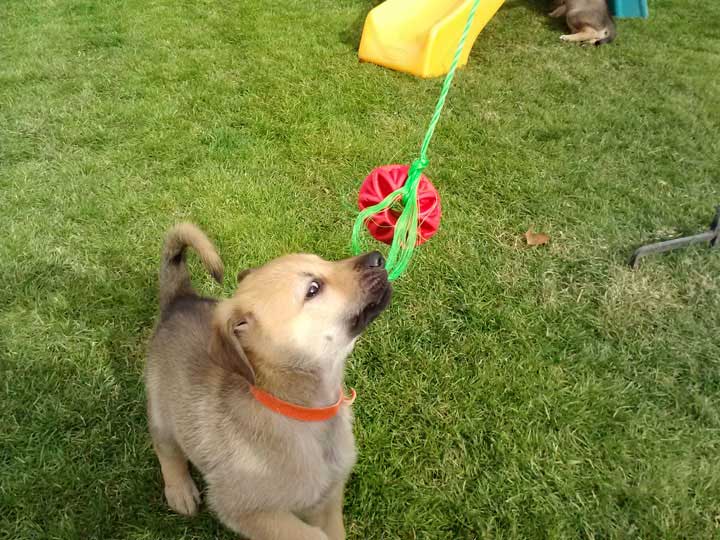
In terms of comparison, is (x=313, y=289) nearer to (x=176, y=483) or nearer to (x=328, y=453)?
(x=328, y=453)

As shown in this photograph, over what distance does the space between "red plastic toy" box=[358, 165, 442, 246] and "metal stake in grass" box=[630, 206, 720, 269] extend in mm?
1638

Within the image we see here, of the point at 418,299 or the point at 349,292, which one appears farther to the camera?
the point at 418,299

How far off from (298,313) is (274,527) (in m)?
0.78

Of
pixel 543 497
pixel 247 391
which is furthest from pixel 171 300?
pixel 543 497

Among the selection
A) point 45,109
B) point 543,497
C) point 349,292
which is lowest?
point 543,497

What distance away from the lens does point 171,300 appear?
105 inches

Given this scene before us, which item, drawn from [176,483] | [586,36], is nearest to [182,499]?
[176,483]

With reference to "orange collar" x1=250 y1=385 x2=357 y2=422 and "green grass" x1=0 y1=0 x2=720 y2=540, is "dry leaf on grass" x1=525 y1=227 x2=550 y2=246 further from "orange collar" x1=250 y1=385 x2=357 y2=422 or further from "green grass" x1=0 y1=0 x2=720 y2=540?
"orange collar" x1=250 y1=385 x2=357 y2=422

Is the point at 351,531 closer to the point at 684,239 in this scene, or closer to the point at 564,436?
the point at 564,436

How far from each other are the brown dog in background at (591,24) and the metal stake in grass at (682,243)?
12.8 ft

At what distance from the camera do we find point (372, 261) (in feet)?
7.01

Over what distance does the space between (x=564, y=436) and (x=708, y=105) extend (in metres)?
4.22

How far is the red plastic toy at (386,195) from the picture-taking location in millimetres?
2510

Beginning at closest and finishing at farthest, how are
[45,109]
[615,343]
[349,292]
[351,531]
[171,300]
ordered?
[349,292], [351,531], [171,300], [615,343], [45,109]
